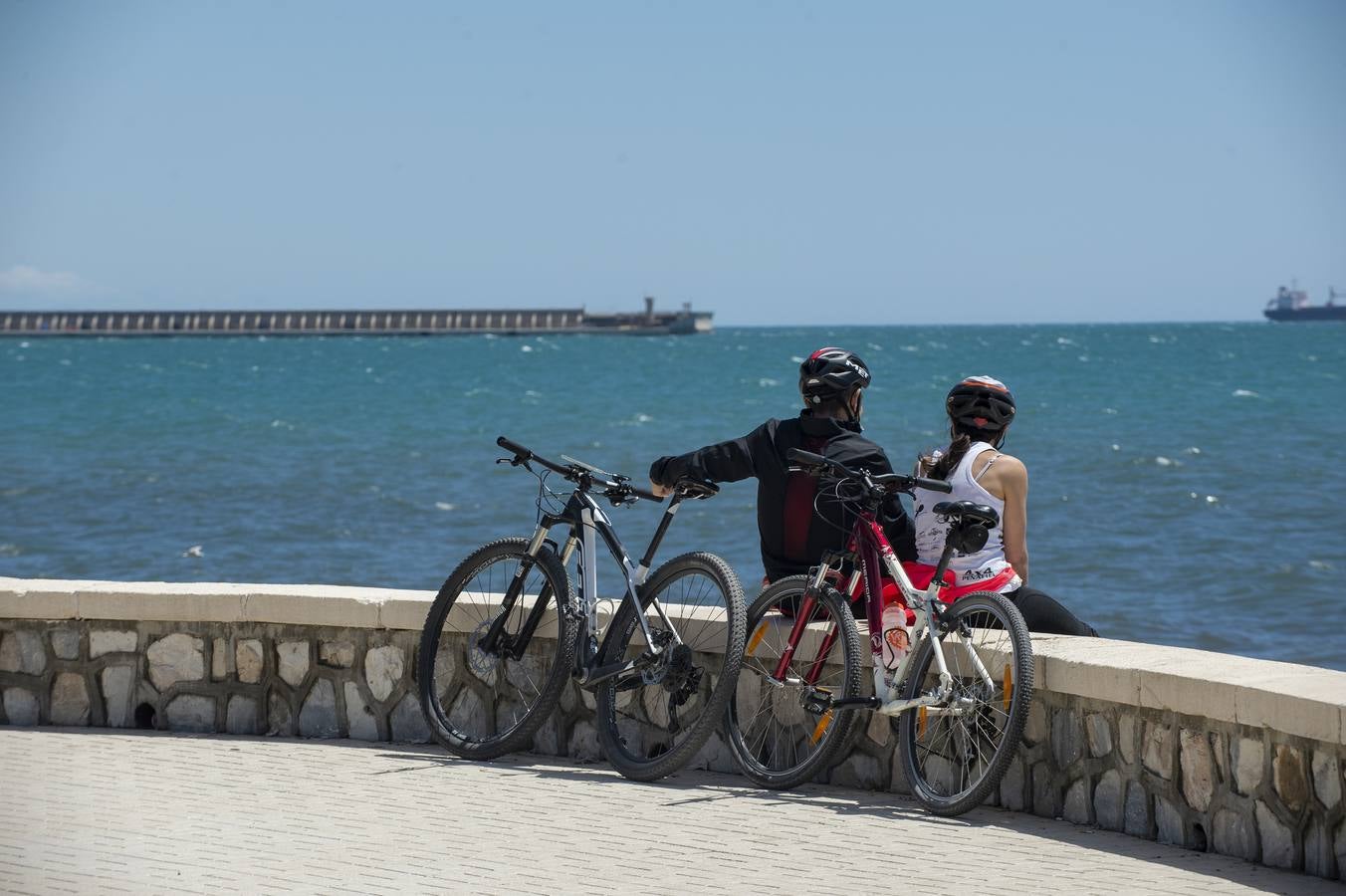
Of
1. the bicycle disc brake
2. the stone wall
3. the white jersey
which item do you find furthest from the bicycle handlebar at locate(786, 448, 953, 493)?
the bicycle disc brake

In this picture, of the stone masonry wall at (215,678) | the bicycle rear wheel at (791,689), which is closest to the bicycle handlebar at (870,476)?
the bicycle rear wheel at (791,689)

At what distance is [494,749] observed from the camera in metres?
6.52

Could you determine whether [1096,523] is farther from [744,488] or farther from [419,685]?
[419,685]

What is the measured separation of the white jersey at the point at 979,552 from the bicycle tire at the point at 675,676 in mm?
749

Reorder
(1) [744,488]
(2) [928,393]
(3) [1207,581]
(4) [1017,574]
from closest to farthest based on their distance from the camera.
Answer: (4) [1017,574] < (3) [1207,581] < (1) [744,488] < (2) [928,393]

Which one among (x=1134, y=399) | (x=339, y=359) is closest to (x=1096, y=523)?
(x=1134, y=399)

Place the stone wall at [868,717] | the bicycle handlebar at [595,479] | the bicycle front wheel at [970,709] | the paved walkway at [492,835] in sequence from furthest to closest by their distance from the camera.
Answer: the bicycle handlebar at [595,479], the bicycle front wheel at [970,709], the stone wall at [868,717], the paved walkway at [492,835]

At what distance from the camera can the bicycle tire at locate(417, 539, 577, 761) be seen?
662 cm

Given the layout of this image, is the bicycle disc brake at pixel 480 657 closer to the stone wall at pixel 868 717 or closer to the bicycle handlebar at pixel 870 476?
the stone wall at pixel 868 717

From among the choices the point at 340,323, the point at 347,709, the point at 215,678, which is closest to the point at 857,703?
the point at 347,709

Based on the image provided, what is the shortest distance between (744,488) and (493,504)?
16.3 feet

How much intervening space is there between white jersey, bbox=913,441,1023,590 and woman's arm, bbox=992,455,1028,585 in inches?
1.0

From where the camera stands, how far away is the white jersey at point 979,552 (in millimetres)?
6168

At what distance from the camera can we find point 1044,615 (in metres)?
6.10
